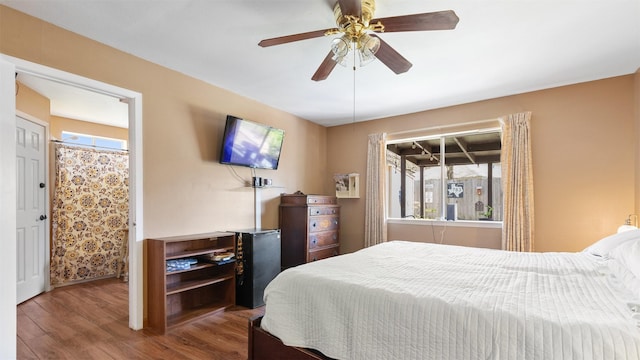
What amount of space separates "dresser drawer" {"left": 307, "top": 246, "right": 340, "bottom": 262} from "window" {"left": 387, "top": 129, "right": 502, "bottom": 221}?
3.48ft

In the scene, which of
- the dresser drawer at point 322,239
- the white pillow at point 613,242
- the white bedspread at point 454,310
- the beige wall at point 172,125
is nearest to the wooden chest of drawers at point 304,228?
the dresser drawer at point 322,239

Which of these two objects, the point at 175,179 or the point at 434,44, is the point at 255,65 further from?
the point at 434,44

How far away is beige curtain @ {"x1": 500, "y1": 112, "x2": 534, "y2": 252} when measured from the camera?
3473mm

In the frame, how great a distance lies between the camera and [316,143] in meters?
5.18

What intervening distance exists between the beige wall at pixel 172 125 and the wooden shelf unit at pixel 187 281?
185 millimetres

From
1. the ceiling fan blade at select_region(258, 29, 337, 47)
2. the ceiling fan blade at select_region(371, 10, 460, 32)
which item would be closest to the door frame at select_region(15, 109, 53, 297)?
the ceiling fan blade at select_region(258, 29, 337, 47)

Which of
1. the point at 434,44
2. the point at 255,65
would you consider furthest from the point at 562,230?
the point at 255,65

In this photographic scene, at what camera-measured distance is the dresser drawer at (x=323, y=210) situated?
4144 millimetres

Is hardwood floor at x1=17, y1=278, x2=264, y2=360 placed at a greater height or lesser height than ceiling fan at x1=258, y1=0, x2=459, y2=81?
lesser

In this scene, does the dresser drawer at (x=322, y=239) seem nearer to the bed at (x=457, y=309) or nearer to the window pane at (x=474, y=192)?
the window pane at (x=474, y=192)

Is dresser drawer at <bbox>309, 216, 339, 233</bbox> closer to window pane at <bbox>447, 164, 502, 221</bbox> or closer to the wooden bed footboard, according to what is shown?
window pane at <bbox>447, 164, 502, 221</bbox>

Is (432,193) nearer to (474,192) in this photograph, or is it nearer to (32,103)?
(474,192)

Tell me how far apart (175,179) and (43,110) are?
7.67 ft

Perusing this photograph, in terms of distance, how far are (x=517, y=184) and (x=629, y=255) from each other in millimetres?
1986
